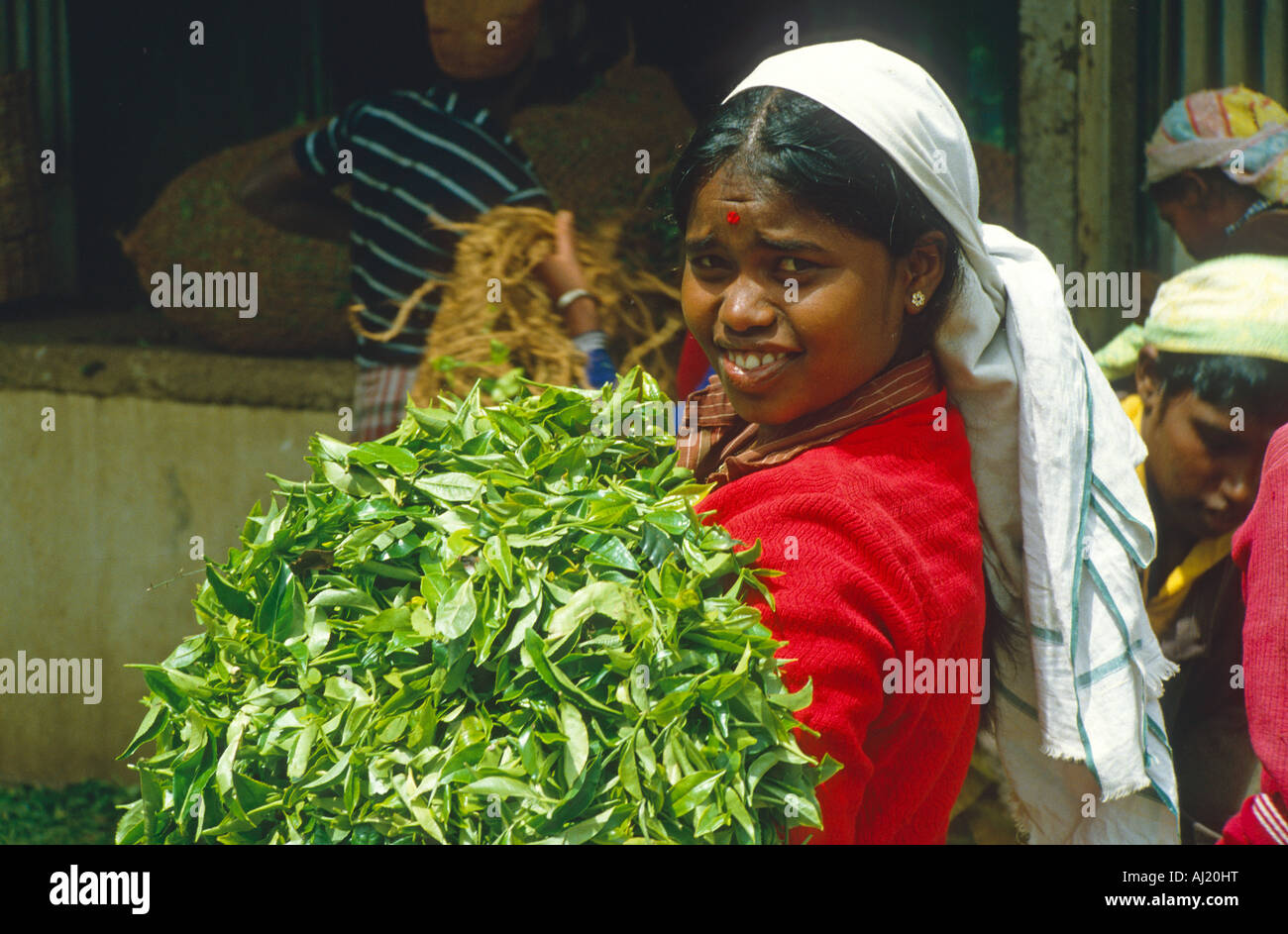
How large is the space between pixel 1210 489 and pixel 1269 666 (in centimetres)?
103

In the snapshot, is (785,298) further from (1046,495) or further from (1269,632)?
(1269,632)

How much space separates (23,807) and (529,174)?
3.01 metres

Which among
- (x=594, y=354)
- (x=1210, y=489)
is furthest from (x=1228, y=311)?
(x=594, y=354)

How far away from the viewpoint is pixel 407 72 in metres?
4.54

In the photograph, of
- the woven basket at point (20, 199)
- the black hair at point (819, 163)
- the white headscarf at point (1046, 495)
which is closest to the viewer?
the black hair at point (819, 163)

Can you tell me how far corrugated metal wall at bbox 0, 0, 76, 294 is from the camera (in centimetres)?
470

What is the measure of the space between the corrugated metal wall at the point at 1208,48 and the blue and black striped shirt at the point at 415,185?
2.20m

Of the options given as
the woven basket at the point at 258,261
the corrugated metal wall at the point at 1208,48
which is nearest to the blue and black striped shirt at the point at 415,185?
the woven basket at the point at 258,261

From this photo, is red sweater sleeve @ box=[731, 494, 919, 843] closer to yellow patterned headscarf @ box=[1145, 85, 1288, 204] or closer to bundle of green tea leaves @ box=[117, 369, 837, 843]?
bundle of green tea leaves @ box=[117, 369, 837, 843]

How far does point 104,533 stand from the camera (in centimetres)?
436

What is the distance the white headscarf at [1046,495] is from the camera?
1554mm

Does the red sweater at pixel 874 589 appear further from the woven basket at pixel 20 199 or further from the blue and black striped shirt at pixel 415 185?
the woven basket at pixel 20 199

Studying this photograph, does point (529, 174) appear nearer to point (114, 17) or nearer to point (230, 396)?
point (230, 396)

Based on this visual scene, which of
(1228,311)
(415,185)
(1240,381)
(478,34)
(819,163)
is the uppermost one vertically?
(478,34)
